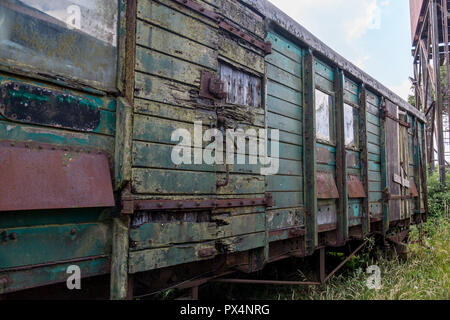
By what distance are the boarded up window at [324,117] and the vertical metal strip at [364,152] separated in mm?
900

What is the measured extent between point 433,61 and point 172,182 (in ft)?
35.0

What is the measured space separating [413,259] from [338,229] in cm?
236

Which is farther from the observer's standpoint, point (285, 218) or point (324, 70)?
point (324, 70)

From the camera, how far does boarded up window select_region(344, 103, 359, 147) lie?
485 cm

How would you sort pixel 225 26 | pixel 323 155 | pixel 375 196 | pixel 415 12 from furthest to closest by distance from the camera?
pixel 415 12, pixel 375 196, pixel 323 155, pixel 225 26

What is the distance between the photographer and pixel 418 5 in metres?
11.9

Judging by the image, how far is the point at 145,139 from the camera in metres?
2.17

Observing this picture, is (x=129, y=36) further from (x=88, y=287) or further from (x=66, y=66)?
(x=88, y=287)

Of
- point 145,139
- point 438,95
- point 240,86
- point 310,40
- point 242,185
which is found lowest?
point 242,185

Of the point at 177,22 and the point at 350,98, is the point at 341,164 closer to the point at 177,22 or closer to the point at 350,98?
the point at 350,98

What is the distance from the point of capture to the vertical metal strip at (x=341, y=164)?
432cm

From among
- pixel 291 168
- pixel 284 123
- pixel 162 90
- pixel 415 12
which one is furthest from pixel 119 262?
pixel 415 12

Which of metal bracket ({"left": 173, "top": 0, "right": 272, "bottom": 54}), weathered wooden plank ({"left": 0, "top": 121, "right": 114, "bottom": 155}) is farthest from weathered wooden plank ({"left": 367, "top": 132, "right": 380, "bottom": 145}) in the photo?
weathered wooden plank ({"left": 0, "top": 121, "right": 114, "bottom": 155})
